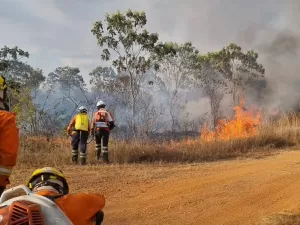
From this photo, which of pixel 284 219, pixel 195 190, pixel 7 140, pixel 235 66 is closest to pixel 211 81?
pixel 235 66

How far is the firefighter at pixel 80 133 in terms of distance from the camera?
11.4m

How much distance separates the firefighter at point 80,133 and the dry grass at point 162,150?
319mm

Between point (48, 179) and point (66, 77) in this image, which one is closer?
point (48, 179)

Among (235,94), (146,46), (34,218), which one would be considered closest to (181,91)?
(235,94)

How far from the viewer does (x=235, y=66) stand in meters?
34.6

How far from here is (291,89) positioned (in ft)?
97.8

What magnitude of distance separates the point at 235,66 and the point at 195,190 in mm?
28520

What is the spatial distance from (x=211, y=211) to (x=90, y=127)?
6796 millimetres

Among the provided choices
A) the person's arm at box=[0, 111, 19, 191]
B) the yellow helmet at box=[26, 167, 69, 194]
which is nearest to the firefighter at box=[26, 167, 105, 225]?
the yellow helmet at box=[26, 167, 69, 194]

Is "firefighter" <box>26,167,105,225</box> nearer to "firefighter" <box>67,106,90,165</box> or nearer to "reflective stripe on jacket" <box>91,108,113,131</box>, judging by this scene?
"firefighter" <box>67,106,90,165</box>

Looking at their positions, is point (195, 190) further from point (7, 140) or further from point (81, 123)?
point (81, 123)

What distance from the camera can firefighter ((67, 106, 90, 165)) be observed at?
449 inches

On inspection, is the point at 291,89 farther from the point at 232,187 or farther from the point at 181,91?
the point at 232,187

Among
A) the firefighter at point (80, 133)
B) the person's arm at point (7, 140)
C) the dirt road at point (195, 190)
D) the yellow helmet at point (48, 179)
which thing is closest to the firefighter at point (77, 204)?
the yellow helmet at point (48, 179)
